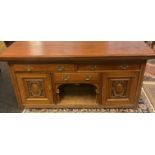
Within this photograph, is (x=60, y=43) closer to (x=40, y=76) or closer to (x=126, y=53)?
(x=40, y=76)

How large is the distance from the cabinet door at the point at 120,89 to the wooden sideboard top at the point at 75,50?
0.22 meters

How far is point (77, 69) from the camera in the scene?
167 centimetres

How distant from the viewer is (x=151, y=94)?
2.20m

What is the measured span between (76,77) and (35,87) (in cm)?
47

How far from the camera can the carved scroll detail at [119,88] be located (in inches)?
68.6

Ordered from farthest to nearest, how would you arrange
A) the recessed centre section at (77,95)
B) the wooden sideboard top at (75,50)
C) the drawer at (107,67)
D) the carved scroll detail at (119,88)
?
the recessed centre section at (77,95) → the carved scroll detail at (119,88) → the drawer at (107,67) → the wooden sideboard top at (75,50)

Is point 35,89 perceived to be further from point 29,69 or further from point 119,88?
point 119,88

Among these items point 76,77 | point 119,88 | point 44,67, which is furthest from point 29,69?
point 119,88

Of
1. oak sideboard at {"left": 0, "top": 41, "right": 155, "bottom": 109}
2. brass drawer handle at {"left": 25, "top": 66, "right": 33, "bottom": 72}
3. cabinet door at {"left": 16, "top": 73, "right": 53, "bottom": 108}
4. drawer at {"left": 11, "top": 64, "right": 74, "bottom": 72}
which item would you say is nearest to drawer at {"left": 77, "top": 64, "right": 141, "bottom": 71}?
oak sideboard at {"left": 0, "top": 41, "right": 155, "bottom": 109}

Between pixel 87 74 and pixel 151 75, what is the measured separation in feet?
4.91

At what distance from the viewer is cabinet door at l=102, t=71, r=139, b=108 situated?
1.69m

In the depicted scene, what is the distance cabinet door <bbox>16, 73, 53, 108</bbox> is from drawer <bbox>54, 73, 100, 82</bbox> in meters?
0.12

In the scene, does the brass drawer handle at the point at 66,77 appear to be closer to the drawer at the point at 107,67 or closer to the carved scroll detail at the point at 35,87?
the drawer at the point at 107,67

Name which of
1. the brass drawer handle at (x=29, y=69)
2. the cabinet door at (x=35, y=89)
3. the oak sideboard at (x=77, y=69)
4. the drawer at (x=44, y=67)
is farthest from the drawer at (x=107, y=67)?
the brass drawer handle at (x=29, y=69)
